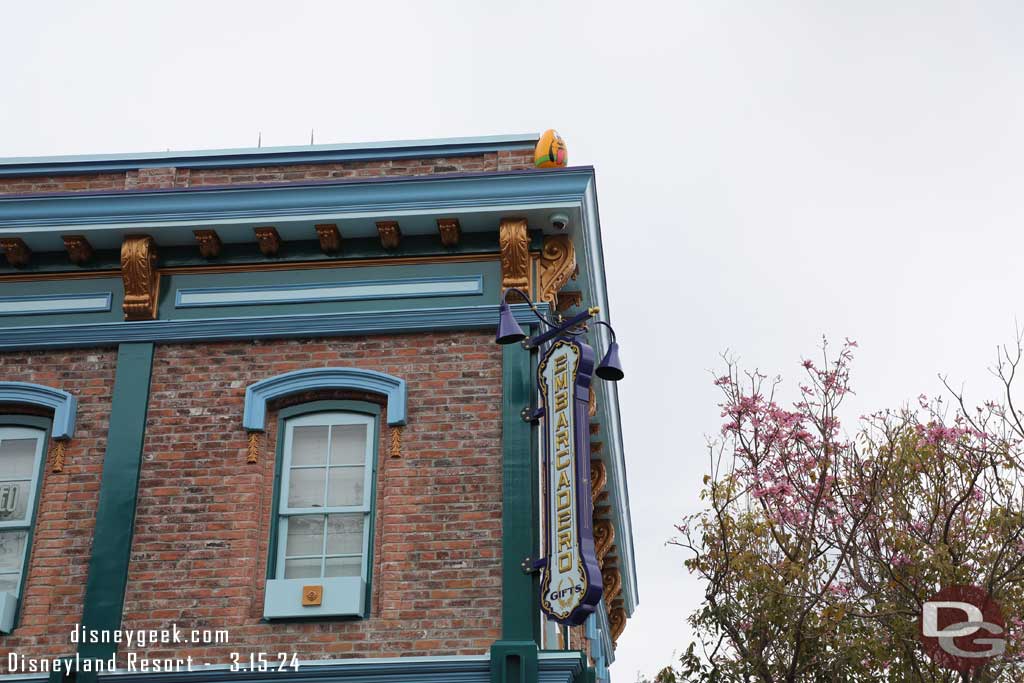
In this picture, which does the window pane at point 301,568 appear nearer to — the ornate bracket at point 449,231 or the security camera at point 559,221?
the ornate bracket at point 449,231

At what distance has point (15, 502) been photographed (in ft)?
38.7

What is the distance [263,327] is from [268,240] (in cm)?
89

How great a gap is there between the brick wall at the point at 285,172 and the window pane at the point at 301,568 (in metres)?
3.97

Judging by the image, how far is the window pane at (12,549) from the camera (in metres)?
11.5

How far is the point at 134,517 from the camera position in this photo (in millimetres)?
11438

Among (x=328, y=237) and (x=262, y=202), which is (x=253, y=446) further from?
(x=262, y=202)

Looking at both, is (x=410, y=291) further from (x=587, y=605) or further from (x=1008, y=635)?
(x=1008, y=635)

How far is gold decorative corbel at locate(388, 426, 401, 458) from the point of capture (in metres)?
11.5

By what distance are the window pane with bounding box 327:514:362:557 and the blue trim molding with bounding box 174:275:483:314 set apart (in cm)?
221

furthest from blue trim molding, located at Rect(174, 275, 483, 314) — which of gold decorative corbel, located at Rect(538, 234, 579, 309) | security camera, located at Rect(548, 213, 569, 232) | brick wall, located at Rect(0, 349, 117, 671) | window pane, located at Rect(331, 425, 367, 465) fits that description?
window pane, located at Rect(331, 425, 367, 465)

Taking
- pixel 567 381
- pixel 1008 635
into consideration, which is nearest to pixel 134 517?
pixel 567 381

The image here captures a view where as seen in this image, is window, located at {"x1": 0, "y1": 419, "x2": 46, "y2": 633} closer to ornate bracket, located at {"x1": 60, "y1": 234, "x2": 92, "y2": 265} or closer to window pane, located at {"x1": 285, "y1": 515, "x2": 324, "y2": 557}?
ornate bracket, located at {"x1": 60, "y1": 234, "x2": 92, "y2": 265}

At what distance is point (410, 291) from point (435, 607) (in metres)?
3.15

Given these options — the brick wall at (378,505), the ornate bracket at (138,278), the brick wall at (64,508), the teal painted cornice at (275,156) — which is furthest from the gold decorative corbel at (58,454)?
the teal painted cornice at (275,156)
